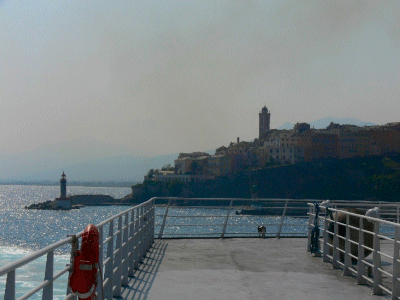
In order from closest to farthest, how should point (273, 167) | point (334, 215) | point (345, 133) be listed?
1. point (334, 215)
2. point (273, 167)
3. point (345, 133)

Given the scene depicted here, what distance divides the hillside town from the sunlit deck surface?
14658cm

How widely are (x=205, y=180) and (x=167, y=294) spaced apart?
496ft

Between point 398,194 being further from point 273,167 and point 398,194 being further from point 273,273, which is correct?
point 273,273

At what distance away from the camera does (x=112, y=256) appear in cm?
596

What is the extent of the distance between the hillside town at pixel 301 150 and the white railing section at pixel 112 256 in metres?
148

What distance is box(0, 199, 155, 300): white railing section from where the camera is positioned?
2999 millimetres

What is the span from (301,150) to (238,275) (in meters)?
151

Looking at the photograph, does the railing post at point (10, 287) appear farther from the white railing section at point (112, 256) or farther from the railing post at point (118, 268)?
the railing post at point (118, 268)

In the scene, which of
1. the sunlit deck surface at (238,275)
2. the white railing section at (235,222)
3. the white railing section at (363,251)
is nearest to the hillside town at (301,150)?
the white railing section at (235,222)

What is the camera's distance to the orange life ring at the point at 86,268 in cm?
398

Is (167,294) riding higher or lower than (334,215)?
lower

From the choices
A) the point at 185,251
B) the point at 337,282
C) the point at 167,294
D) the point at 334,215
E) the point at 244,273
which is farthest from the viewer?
the point at 185,251

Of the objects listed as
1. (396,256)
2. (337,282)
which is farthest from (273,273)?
(396,256)

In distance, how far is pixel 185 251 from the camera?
11.0m
